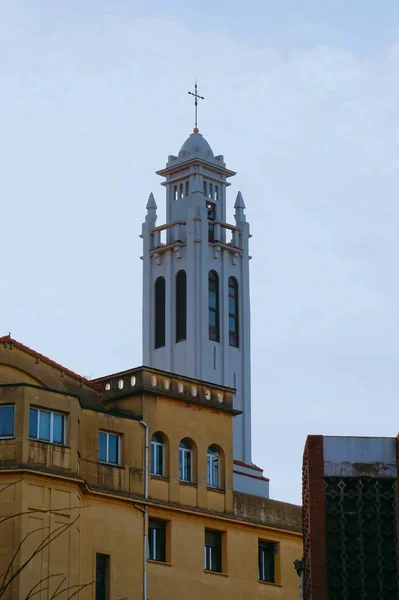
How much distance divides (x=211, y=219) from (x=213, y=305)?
5.60 metres

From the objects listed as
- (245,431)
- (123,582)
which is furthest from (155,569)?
(245,431)

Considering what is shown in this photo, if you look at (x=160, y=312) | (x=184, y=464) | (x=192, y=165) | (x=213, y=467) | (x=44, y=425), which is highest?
(x=192, y=165)

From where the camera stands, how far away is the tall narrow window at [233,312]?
342ft

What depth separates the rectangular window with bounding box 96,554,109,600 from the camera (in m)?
58.1

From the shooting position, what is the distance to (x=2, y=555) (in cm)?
5516

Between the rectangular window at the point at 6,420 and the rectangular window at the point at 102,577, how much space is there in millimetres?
5499

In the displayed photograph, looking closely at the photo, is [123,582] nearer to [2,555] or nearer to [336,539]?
[2,555]

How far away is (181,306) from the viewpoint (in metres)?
105

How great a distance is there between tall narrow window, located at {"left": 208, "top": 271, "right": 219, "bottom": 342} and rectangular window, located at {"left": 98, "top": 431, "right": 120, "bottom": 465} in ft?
140

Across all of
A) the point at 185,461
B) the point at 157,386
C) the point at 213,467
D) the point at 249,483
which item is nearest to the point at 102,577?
the point at 185,461

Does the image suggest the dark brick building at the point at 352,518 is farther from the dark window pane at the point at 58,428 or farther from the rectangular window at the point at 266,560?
the rectangular window at the point at 266,560

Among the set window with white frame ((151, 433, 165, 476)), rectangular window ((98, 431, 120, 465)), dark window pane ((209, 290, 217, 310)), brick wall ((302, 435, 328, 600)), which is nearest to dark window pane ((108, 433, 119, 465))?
rectangular window ((98, 431, 120, 465))

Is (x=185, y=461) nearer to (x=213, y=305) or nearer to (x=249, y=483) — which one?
(x=249, y=483)

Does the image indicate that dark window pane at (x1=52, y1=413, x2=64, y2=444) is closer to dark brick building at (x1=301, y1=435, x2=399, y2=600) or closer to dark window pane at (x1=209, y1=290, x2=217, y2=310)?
dark brick building at (x1=301, y1=435, x2=399, y2=600)
